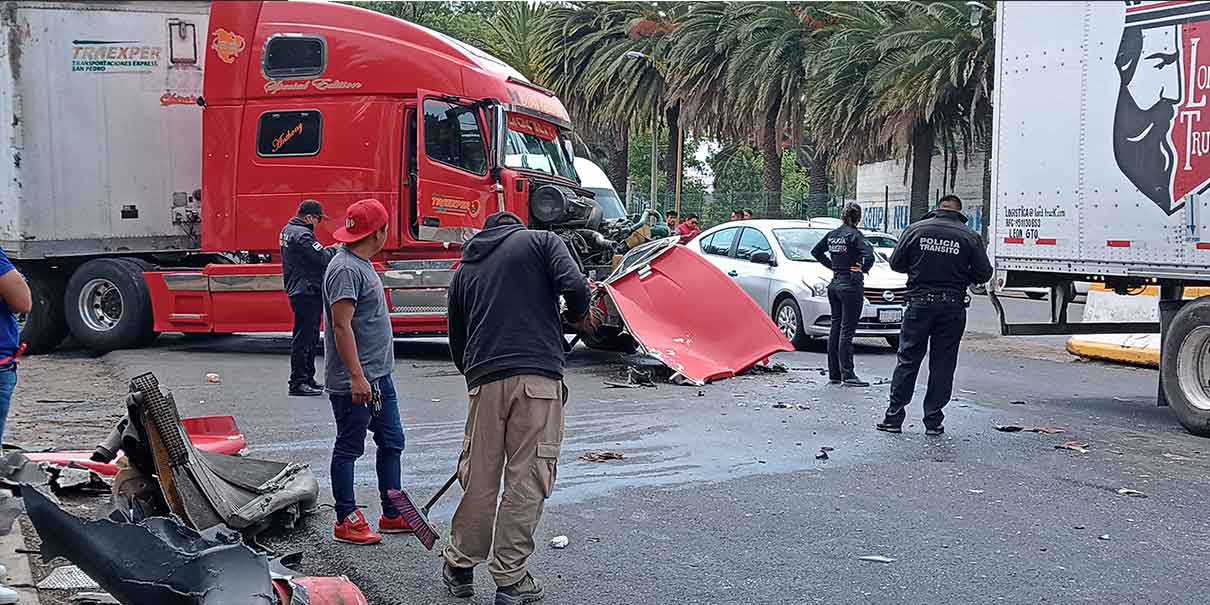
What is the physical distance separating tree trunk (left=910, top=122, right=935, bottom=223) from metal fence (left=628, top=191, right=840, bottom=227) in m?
4.24

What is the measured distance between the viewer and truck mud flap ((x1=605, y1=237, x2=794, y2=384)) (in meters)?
11.9

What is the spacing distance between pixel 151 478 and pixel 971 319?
56.8 ft

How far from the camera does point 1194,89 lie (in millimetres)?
8914

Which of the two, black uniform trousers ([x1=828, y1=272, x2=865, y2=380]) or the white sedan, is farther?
the white sedan

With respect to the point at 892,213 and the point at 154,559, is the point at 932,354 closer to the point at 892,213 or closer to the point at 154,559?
the point at 154,559

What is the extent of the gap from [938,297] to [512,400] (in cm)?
489

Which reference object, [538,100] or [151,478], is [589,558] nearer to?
[151,478]

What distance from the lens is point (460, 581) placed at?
512 cm

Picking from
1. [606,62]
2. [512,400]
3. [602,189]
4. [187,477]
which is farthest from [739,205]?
[512,400]

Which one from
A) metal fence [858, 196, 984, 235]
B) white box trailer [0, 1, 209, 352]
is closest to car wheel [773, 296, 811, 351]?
white box trailer [0, 1, 209, 352]

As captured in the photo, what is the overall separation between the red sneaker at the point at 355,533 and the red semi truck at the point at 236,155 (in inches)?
275

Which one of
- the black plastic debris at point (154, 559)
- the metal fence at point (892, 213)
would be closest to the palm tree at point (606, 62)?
the metal fence at point (892, 213)

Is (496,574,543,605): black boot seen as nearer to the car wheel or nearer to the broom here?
the broom

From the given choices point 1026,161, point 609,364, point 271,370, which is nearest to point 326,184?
point 271,370
